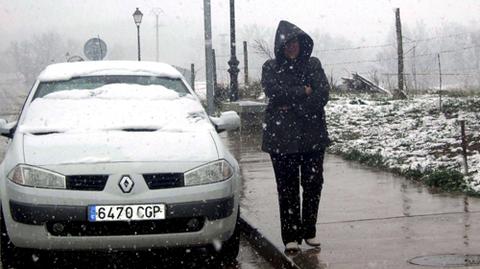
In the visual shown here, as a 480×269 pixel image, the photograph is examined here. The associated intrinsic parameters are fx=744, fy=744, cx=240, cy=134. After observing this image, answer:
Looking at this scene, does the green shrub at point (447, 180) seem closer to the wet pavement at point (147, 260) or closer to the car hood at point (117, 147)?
the wet pavement at point (147, 260)

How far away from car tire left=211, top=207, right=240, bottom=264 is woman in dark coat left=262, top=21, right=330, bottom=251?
358 millimetres

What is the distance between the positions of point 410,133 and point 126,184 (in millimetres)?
7977

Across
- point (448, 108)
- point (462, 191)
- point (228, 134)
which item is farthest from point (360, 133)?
point (462, 191)

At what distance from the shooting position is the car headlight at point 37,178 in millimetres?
4973

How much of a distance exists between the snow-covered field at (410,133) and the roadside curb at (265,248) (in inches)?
96.6

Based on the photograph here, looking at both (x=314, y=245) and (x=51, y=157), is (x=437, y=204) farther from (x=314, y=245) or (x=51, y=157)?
(x=51, y=157)

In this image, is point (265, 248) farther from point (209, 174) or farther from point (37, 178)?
point (37, 178)

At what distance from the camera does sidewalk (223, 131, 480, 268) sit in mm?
5266

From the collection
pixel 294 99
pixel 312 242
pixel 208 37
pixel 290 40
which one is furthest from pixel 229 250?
pixel 208 37

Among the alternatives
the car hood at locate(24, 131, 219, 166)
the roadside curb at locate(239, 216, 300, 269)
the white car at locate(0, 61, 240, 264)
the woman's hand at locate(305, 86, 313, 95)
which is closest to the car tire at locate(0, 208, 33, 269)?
the white car at locate(0, 61, 240, 264)

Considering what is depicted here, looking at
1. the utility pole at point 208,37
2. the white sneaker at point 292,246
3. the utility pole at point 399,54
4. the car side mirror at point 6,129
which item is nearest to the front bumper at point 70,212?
the white sneaker at point 292,246

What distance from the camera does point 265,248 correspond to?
235 inches

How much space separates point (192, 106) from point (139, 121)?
77 cm

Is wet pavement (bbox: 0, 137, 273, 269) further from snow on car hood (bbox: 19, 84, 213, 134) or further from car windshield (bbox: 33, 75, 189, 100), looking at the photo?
car windshield (bbox: 33, 75, 189, 100)
